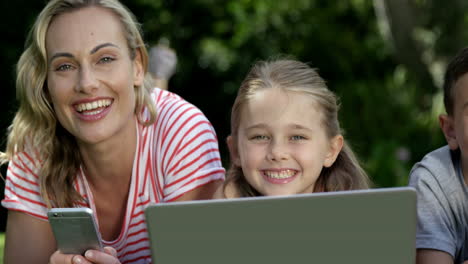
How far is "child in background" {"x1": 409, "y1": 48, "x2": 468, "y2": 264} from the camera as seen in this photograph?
6.07 ft

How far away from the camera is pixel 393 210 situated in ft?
4.16

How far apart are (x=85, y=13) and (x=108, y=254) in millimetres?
895

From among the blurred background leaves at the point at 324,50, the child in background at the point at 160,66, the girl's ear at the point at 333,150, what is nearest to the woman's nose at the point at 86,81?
the girl's ear at the point at 333,150

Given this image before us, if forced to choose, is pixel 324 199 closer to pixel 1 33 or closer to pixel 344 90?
pixel 344 90

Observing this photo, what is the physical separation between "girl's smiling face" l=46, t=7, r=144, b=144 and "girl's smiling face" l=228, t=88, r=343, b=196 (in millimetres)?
461

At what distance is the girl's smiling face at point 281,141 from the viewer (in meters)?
2.04

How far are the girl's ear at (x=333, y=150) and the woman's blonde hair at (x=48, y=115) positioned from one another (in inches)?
26.8

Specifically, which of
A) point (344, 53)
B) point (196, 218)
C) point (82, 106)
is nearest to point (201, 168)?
point (82, 106)

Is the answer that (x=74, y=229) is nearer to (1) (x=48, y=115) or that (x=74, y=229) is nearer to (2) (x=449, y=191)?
(1) (x=48, y=115)

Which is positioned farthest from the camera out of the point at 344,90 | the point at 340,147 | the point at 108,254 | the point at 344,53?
the point at 344,53

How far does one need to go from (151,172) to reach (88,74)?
0.45 m

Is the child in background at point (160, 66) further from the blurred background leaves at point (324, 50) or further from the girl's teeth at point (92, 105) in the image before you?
the girl's teeth at point (92, 105)

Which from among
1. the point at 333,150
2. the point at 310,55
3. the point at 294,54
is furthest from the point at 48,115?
the point at 310,55

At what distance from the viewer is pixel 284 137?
2043mm
